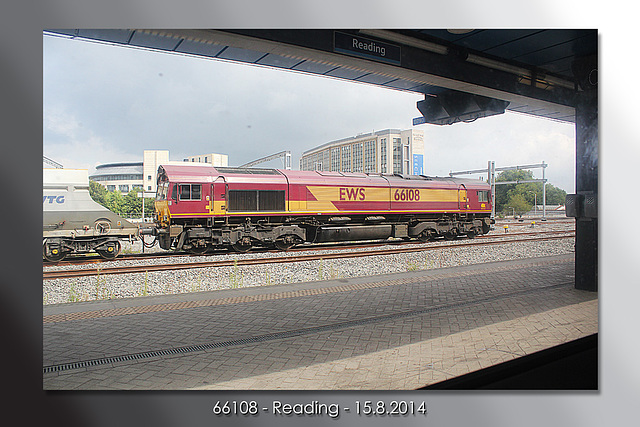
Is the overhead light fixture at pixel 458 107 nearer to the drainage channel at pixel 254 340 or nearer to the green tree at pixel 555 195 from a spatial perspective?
the green tree at pixel 555 195

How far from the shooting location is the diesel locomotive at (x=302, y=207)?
16.7 feet

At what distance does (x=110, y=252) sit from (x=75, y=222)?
0.66 meters

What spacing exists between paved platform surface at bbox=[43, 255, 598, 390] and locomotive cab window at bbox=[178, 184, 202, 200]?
4.43ft

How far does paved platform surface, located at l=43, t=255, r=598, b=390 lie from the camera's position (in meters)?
3.37

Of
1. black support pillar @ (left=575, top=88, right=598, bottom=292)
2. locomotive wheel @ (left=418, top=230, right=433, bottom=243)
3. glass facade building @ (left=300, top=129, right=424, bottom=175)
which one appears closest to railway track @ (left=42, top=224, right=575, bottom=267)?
locomotive wheel @ (left=418, top=230, right=433, bottom=243)

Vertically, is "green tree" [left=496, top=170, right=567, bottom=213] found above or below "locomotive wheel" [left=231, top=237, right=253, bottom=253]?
above

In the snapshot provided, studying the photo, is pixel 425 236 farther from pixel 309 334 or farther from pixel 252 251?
pixel 309 334

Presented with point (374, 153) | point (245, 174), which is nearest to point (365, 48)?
Answer: point (374, 153)

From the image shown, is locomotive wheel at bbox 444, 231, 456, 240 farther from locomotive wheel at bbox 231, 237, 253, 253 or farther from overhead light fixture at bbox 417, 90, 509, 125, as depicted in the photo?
locomotive wheel at bbox 231, 237, 253, 253

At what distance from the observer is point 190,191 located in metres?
5.38

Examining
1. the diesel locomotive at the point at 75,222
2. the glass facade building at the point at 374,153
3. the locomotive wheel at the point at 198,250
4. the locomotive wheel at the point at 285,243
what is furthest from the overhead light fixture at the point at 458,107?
the diesel locomotive at the point at 75,222
